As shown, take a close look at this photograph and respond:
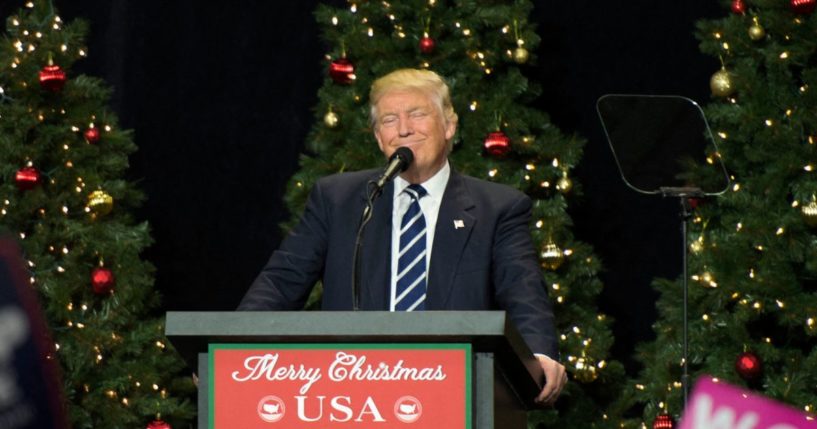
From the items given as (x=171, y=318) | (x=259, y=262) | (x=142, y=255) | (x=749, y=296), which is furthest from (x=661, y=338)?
(x=171, y=318)

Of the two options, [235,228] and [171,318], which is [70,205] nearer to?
[235,228]

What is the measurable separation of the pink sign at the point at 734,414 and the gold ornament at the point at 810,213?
165 inches

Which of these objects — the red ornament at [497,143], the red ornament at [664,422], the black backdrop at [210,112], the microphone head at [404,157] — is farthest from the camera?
the black backdrop at [210,112]

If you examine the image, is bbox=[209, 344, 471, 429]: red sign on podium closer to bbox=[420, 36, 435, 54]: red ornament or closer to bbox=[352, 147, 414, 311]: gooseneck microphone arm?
bbox=[352, 147, 414, 311]: gooseneck microphone arm

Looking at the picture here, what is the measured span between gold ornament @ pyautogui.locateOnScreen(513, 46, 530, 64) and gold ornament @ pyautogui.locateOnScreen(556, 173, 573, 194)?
1.52 ft

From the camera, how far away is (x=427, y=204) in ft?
10.2

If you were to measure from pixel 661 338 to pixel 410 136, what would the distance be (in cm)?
219

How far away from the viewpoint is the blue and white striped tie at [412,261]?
2.96 metres

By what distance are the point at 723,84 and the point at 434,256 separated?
228 centimetres

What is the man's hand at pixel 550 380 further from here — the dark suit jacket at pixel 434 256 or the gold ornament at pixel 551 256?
the gold ornament at pixel 551 256

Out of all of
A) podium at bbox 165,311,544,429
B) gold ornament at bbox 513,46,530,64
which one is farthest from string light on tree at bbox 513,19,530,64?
podium at bbox 165,311,544,429

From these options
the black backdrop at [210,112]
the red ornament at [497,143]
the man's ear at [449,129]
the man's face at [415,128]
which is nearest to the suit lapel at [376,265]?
the man's face at [415,128]

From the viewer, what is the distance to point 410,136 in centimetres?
307

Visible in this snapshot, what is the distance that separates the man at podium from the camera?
9.68ft
